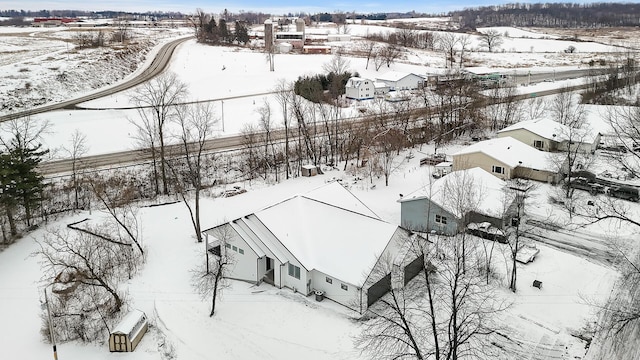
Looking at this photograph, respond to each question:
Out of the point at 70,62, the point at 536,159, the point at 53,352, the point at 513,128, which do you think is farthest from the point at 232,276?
the point at 70,62

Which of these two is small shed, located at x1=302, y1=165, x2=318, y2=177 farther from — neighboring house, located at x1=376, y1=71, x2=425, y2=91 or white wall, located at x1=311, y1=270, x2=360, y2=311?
neighboring house, located at x1=376, y1=71, x2=425, y2=91

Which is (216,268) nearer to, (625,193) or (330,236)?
(330,236)

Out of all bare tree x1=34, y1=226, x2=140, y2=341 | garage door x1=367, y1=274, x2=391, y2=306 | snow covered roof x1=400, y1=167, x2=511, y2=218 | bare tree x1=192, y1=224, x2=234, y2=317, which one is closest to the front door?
bare tree x1=34, y1=226, x2=140, y2=341

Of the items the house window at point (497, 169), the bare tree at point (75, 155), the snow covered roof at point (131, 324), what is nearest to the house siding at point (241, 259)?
the snow covered roof at point (131, 324)

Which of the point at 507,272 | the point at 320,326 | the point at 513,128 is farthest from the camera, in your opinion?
the point at 513,128

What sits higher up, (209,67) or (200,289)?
(209,67)

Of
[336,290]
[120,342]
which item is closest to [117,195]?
[120,342]

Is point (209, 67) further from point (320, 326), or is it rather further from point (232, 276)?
point (320, 326)

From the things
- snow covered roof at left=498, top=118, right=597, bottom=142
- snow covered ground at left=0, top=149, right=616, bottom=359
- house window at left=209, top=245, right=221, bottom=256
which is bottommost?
snow covered ground at left=0, top=149, right=616, bottom=359
